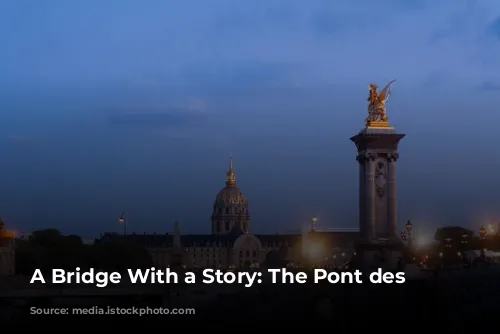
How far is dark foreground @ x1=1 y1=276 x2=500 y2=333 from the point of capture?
48656mm

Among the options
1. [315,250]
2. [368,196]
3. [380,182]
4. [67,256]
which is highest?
[315,250]

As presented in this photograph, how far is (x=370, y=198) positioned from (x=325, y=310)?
749 inches

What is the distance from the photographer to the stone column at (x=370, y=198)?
6744 centimetres

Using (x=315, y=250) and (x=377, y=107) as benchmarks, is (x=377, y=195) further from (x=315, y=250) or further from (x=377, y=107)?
(x=315, y=250)

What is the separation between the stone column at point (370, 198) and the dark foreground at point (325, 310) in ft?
45.8

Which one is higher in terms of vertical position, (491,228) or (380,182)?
(491,228)

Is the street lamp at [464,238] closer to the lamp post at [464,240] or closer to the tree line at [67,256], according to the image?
the lamp post at [464,240]

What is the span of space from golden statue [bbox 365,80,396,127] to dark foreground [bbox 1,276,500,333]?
1809 centimetres

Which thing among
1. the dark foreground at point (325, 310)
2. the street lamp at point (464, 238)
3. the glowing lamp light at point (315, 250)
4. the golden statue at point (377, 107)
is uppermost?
the glowing lamp light at point (315, 250)

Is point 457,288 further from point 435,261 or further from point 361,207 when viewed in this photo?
point 435,261

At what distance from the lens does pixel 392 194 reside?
68000mm

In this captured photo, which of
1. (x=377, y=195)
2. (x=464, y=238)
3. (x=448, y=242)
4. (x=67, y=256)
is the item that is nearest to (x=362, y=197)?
(x=377, y=195)

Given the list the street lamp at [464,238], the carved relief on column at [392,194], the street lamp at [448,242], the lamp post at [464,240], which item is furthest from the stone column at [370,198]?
the street lamp at [464,238]

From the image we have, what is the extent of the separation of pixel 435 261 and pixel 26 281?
37776mm
